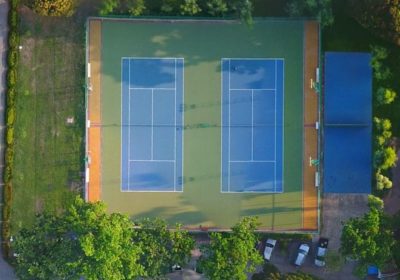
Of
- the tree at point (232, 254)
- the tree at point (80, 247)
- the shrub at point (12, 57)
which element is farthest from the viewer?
the shrub at point (12, 57)

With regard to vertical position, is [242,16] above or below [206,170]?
above

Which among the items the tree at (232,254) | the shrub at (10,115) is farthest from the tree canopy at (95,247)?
the shrub at (10,115)

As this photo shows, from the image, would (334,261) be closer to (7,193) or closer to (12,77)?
(7,193)

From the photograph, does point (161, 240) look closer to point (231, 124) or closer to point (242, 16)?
point (231, 124)

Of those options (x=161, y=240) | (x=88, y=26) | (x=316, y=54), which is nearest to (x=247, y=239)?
(x=161, y=240)

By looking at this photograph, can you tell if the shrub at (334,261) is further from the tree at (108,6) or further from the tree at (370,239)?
the tree at (108,6)

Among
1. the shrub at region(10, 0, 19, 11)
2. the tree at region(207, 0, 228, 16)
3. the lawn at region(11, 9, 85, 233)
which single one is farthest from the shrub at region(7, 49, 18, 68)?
the tree at region(207, 0, 228, 16)
